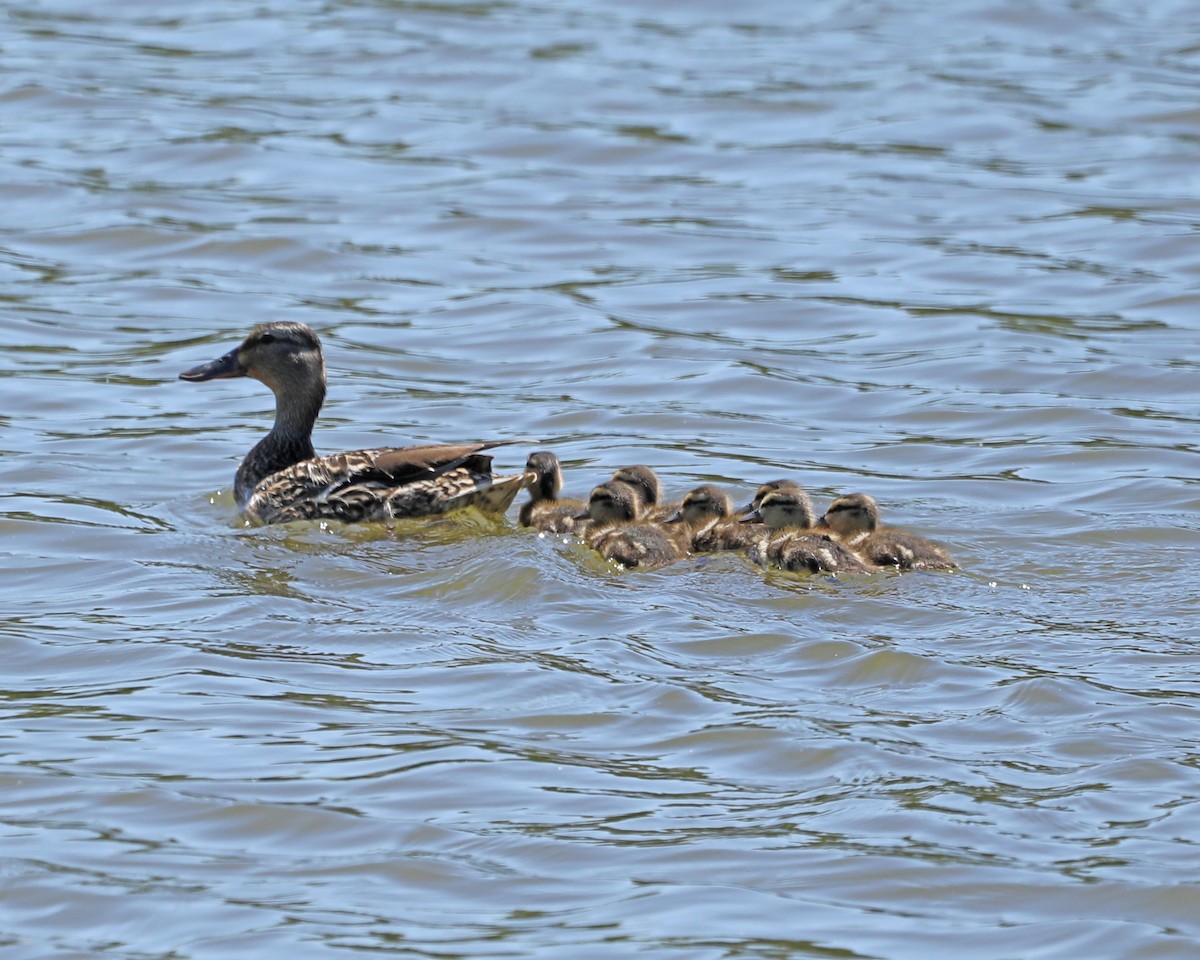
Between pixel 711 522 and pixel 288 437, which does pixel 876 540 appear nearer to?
pixel 711 522

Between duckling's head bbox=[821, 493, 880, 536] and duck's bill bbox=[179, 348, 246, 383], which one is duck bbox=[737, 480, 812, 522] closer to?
duckling's head bbox=[821, 493, 880, 536]

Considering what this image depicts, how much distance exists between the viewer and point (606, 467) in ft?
33.7

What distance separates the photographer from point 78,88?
18.2 metres

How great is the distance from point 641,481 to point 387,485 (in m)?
1.09

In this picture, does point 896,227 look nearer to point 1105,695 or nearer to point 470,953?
point 1105,695

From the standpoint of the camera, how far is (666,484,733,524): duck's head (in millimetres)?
8875

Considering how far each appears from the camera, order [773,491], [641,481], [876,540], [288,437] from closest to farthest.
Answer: [876,540] < [773,491] < [641,481] < [288,437]

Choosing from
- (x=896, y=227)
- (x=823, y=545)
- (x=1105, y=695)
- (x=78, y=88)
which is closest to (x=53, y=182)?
(x=78, y=88)

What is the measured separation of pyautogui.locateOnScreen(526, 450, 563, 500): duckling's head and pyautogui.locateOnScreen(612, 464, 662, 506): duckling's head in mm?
286

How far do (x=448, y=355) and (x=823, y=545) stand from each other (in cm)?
468

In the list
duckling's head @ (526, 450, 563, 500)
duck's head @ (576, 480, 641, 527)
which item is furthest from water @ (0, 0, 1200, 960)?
duck's head @ (576, 480, 641, 527)

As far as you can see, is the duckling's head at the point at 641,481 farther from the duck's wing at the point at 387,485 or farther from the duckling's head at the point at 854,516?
the duckling's head at the point at 854,516


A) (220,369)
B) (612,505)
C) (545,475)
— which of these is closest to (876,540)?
(612,505)

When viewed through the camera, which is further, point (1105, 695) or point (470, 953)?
point (1105, 695)
